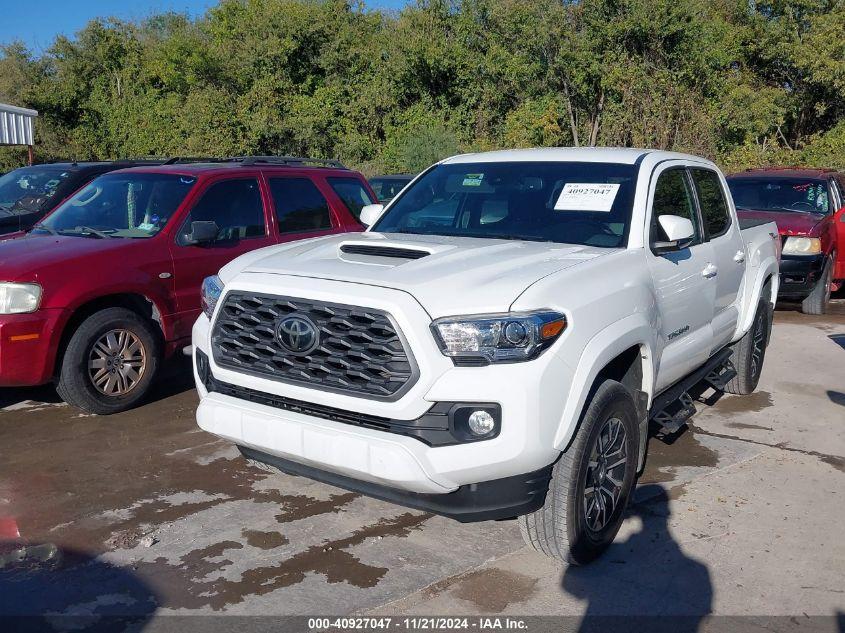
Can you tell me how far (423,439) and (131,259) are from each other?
3640 mm

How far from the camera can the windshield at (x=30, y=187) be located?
8961 millimetres

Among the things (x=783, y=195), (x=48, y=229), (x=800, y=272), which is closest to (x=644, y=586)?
(x=48, y=229)

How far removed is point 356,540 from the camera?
13.7 ft

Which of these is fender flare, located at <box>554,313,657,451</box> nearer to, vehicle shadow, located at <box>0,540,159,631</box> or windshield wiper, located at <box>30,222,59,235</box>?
vehicle shadow, located at <box>0,540,159,631</box>

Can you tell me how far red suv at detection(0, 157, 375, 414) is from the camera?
5.64 meters

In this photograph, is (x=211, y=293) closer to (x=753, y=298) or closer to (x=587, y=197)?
(x=587, y=197)

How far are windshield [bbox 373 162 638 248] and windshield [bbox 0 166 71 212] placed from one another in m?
5.33

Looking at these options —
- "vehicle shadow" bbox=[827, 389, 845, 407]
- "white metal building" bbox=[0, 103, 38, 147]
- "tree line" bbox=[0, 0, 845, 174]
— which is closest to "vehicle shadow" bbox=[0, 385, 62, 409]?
"vehicle shadow" bbox=[827, 389, 845, 407]

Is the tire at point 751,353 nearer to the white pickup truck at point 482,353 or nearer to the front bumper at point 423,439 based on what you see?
the white pickup truck at point 482,353

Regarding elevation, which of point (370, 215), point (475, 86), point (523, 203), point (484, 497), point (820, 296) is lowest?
point (820, 296)

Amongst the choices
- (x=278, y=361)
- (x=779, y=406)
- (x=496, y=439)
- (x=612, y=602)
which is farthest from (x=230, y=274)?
(x=779, y=406)

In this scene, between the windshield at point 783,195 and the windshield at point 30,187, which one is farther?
the windshield at point 783,195

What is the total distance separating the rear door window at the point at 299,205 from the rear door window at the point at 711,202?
11.0 ft

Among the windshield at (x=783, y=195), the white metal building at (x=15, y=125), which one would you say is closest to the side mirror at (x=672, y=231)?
the windshield at (x=783, y=195)
